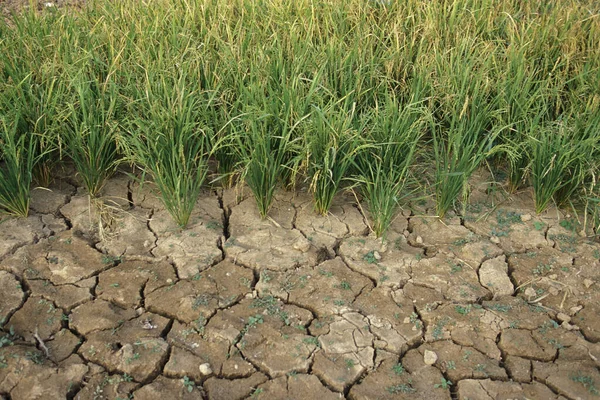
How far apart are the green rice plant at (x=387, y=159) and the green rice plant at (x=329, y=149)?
0.23 feet

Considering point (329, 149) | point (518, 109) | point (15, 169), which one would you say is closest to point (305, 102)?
point (329, 149)

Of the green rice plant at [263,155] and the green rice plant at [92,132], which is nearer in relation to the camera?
the green rice plant at [263,155]

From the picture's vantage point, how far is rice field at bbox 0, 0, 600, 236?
2998 mm

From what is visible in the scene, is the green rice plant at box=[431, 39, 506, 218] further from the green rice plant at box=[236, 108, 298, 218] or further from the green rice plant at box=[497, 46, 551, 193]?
the green rice plant at box=[236, 108, 298, 218]

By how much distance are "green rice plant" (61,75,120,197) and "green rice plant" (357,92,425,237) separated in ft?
3.63

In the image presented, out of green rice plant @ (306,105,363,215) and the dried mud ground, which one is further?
green rice plant @ (306,105,363,215)

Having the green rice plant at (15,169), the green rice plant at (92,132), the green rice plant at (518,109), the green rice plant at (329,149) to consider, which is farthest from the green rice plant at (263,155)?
the green rice plant at (518,109)

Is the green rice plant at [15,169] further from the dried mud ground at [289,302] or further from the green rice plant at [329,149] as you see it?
Result: the green rice plant at [329,149]

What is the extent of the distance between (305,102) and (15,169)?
1270mm

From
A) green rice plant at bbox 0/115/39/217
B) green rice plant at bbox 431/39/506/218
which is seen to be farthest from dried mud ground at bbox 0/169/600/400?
green rice plant at bbox 431/39/506/218

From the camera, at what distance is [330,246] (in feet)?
9.76

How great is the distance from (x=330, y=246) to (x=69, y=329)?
43.4 inches

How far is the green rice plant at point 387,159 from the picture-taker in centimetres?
293

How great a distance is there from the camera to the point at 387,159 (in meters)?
3.03
